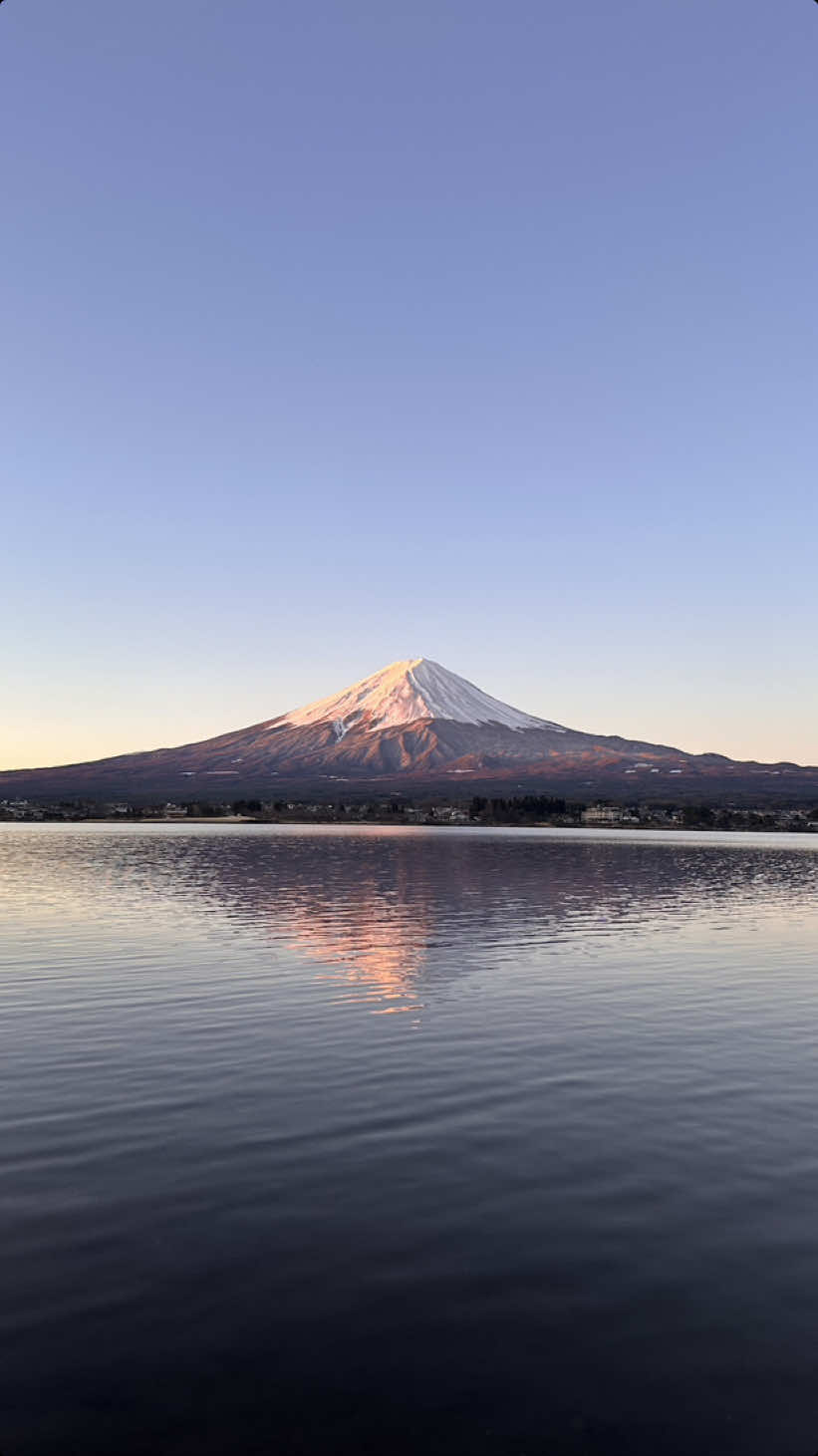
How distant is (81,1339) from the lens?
33.7ft

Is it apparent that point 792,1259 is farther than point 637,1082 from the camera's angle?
No

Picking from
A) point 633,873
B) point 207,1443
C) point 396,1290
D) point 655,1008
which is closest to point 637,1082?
point 655,1008

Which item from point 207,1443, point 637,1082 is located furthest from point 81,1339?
point 637,1082

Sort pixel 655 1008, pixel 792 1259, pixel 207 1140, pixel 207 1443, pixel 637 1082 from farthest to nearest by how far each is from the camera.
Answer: pixel 655 1008, pixel 637 1082, pixel 207 1140, pixel 792 1259, pixel 207 1443

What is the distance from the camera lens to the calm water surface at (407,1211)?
30.3ft

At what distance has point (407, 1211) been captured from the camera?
13867 mm

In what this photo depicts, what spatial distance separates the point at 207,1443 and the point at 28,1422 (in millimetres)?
1754

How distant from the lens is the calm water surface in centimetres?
925

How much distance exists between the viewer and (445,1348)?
33.3ft

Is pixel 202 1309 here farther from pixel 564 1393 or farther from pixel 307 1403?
pixel 564 1393

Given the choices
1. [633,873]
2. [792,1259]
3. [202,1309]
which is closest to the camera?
[202,1309]

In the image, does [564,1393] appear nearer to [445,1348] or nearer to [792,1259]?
[445,1348]

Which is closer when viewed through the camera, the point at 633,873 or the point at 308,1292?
the point at 308,1292

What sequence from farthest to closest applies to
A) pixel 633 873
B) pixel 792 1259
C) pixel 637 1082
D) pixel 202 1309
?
pixel 633 873 → pixel 637 1082 → pixel 792 1259 → pixel 202 1309
